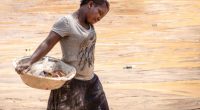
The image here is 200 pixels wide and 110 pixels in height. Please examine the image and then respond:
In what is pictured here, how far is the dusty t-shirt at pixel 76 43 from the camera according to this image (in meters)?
2.68

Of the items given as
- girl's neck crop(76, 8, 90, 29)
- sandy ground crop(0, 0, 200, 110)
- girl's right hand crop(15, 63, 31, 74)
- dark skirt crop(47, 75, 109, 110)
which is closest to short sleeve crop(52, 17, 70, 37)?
girl's neck crop(76, 8, 90, 29)

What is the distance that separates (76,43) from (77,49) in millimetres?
50

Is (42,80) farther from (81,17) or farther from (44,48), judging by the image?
(81,17)

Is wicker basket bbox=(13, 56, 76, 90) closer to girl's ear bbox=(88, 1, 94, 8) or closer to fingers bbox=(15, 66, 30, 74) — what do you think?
fingers bbox=(15, 66, 30, 74)

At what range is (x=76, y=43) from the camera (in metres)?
2.75

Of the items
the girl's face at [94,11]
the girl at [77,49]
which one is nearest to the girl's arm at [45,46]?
the girl at [77,49]

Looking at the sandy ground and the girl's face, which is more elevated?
the girl's face

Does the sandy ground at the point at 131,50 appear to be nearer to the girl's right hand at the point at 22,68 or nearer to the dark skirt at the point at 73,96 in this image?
the dark skirt at the point at 73,96

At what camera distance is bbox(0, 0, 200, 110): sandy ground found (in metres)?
4.45

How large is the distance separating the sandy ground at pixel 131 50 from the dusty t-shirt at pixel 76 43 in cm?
145

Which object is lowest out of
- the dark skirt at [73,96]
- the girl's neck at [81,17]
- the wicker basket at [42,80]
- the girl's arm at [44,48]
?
the dark skirt at [73,96]

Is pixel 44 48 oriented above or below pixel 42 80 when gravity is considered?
above

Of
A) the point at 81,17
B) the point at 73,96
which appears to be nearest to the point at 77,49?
the point at 81,17

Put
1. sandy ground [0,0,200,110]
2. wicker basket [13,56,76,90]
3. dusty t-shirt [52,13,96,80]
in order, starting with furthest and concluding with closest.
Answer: sandy ground [0,0,200,110]
dusty t-shirt [52,13,96,80]
wicker basket [13,56,76,90]
